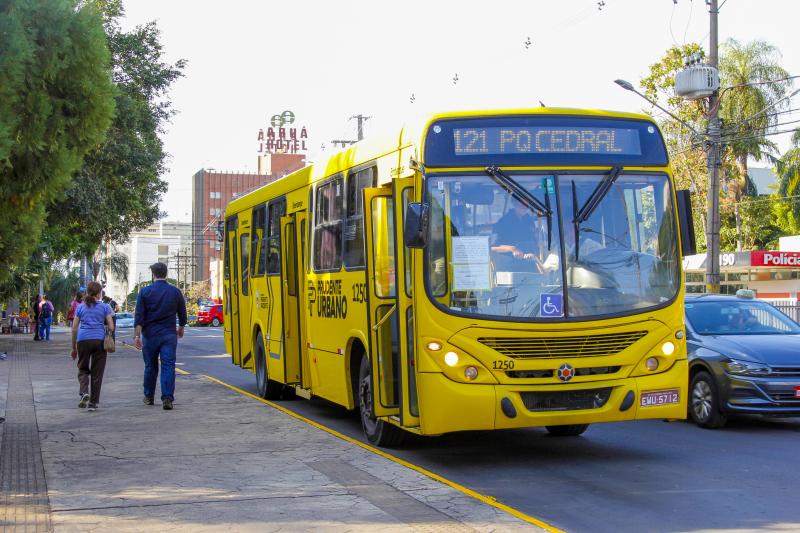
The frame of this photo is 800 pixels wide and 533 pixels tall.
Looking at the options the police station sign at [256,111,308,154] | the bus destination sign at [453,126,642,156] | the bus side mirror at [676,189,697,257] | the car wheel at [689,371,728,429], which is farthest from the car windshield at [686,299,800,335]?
the police station sign at [256,111,308,154]

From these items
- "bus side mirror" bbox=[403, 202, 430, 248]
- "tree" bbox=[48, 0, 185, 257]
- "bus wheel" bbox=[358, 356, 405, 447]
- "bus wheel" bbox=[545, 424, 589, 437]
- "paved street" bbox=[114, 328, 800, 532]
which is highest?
"tree" bbox=[48, 0, 185, 257]

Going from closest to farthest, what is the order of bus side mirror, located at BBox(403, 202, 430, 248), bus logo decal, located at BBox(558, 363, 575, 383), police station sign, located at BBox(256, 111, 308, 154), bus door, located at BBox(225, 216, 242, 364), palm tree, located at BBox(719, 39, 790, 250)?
bus side mirror, located at BBox(403, 202, 430, 248) < bus logo decal, located at BBox(558, 363, 575, 383) < bus door, located at BBox(225, 216, 242, 364) < palm tree, located at BBox(719, 39, 790, 250) < police station sign, located at BBox(256, 111, 308, 154)

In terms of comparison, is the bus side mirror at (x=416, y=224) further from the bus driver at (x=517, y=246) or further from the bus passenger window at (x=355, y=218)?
the bus passenger window at (x=355, y=218)

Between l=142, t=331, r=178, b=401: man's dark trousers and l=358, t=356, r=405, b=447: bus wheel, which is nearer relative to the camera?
l=358, t=356, r=405, b=447: bus wheel

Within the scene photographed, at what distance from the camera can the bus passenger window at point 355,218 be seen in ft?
35.2

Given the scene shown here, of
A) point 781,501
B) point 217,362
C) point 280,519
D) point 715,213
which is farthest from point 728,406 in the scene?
point 217,362

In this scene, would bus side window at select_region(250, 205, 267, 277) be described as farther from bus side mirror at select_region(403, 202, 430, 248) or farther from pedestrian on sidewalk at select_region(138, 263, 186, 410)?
bus side mirror at select_region(403, 202, 430, 248)

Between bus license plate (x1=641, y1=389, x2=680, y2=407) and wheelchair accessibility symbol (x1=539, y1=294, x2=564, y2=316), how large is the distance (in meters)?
1.13

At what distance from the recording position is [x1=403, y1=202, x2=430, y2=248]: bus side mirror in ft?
28.5

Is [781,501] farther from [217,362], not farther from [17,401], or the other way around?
[217,362]

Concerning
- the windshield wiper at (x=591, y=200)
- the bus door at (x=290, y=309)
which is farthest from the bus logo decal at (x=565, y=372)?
the bus door at (x=290, y=309)

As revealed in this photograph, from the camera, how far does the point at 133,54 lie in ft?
110

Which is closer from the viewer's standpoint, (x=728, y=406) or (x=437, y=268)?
(x=437, y=268)

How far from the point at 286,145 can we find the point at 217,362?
12008 centimetres
